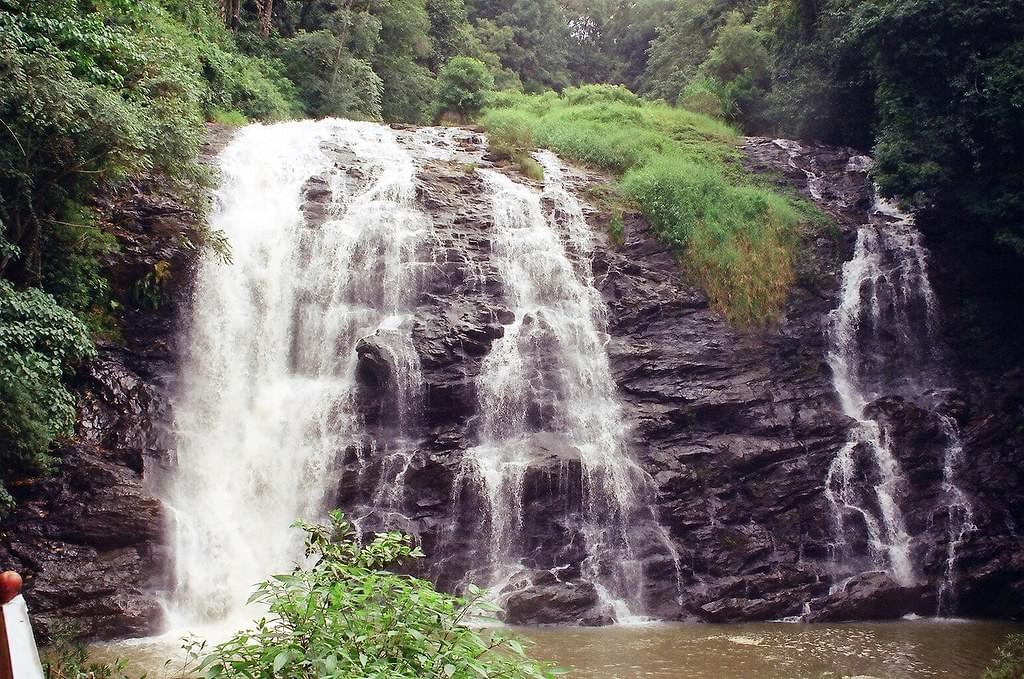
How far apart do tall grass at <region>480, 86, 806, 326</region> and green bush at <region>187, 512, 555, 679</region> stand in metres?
14.7

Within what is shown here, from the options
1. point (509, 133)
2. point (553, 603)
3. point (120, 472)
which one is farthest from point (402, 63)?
point (553, 603)

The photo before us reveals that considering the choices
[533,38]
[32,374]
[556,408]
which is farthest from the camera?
[533,38]

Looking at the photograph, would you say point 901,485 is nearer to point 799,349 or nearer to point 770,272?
point 799,349

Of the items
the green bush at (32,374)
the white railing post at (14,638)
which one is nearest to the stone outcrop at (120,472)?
the green bush at (32,374)

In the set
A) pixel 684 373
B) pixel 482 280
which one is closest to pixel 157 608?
pixel 482 280

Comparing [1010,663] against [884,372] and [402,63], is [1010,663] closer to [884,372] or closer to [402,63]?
[884,372]

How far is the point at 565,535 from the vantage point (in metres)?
13.7

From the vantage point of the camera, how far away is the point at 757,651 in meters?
11.2

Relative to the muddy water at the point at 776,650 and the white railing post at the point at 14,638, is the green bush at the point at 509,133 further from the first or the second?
the white railing post at the point at 14,638

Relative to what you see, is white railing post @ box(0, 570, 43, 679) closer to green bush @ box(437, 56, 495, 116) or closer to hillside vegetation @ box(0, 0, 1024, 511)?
hillside vegetation @ box(0, 0, 1024, 511)

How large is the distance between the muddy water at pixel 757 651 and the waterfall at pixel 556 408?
5.18ft

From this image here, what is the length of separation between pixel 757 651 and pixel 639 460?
4.36 meters

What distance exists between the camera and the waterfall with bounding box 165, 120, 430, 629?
1262cm

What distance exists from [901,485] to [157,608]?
41.8 feet
